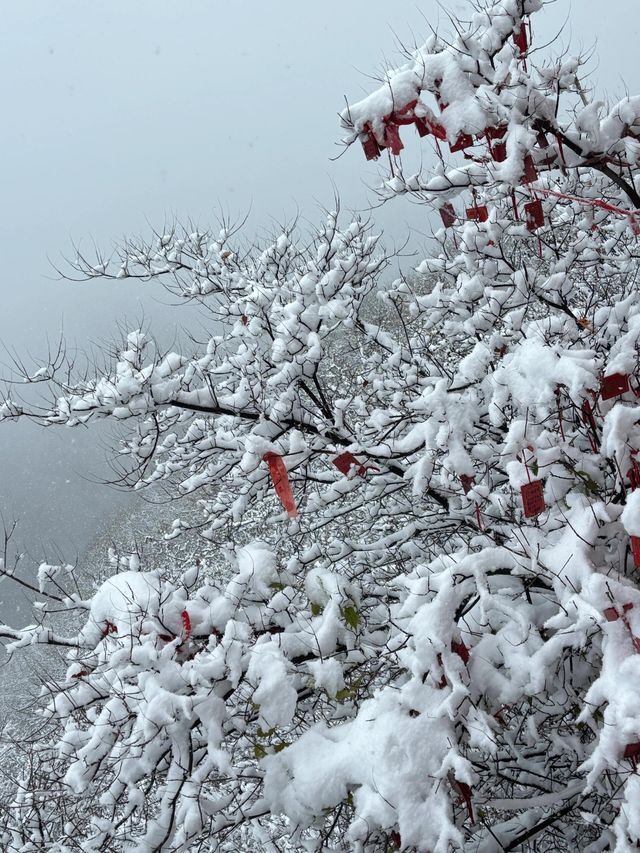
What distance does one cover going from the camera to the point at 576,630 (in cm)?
209

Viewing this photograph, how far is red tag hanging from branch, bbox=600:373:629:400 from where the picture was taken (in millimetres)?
1966

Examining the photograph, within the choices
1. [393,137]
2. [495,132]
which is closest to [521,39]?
[495,132]

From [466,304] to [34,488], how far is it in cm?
8736

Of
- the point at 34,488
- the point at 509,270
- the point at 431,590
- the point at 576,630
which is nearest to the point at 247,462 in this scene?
the point at 431,590

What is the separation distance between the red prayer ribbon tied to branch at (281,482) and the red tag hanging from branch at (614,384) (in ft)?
4.87

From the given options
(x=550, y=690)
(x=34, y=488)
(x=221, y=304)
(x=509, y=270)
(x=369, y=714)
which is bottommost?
(x=550, y=690)

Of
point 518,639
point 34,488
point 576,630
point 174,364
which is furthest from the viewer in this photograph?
point 34,488

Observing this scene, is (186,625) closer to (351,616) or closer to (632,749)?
(351,616)

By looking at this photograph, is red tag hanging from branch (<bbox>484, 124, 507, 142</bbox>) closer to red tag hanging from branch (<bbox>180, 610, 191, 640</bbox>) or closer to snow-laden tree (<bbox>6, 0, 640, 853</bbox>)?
snow-laden tree (<bbox>6, 0, 640, 853</bbox>)

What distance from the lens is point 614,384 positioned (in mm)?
1976

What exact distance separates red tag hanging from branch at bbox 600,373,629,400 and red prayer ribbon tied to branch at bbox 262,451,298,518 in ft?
4.87

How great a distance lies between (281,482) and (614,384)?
1667mm

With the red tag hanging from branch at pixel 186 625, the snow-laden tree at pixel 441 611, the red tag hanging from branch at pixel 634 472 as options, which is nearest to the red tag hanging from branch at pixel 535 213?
the snow-laden tree at pixel 441 611

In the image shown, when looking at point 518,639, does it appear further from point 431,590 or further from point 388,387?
point 388,387
